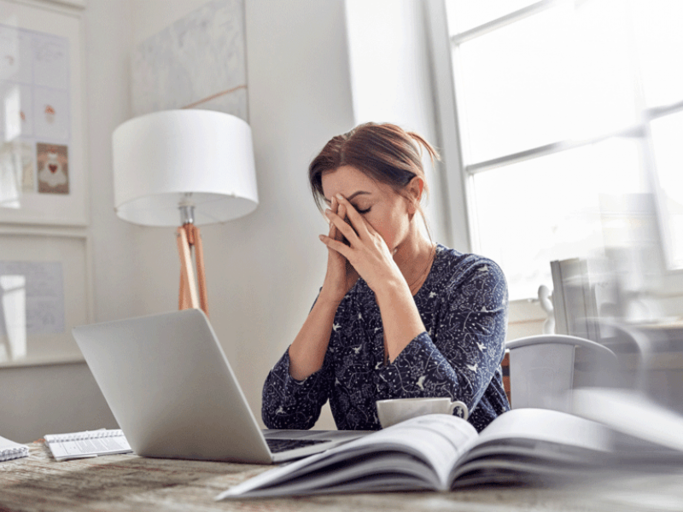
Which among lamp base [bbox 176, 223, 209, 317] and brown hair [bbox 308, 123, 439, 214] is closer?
brown hair [bbox 308, 123, 439, 214]

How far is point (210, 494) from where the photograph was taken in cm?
48

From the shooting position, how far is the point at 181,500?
0.47 m

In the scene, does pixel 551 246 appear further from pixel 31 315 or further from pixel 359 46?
pixel 31 315

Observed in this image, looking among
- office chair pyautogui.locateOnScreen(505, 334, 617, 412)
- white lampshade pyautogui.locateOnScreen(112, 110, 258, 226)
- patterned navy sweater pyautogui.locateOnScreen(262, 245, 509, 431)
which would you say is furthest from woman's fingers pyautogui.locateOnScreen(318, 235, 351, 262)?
white lampshade pyautogui.locateOnScreen(112, 110, 258, 226)

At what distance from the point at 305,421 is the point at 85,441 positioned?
37cm

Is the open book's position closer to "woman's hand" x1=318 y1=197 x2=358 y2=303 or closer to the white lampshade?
"woman's hand" x1=318 y1=197 x2=358 y2=303

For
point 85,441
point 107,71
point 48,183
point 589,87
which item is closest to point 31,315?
point 48,183

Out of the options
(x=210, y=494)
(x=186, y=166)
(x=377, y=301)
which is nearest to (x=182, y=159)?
(x=186, y=166)

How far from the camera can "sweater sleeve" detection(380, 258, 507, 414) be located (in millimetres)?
858

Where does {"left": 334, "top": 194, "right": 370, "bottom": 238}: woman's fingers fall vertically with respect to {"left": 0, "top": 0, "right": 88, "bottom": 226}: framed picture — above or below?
below

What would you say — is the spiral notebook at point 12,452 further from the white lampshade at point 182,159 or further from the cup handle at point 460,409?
the white lampshade at point 182,159

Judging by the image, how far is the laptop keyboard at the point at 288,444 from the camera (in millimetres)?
675

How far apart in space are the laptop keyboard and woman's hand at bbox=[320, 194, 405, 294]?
0.34 metres

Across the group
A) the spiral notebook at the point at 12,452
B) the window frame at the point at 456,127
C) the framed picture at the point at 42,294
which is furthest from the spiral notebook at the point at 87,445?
the framed picture at the point at 42,294
